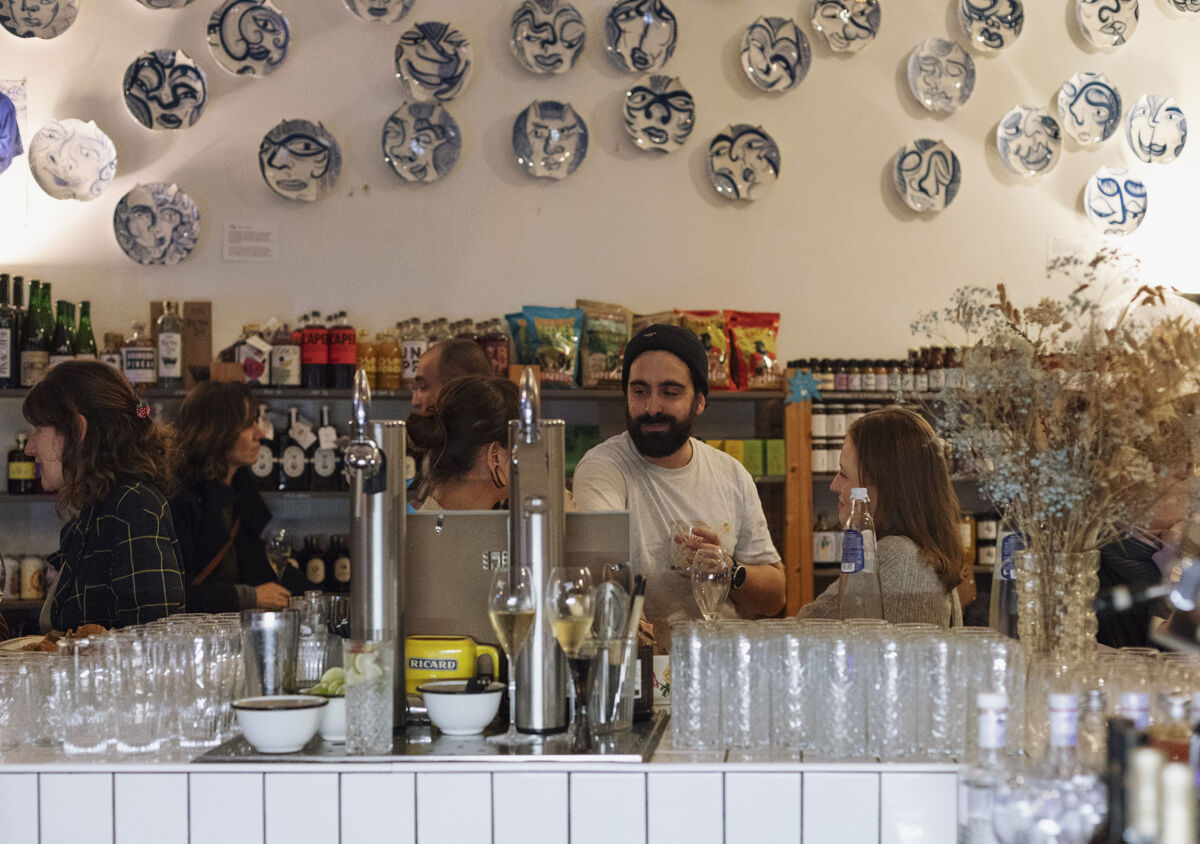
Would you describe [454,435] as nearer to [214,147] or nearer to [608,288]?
[608,288]

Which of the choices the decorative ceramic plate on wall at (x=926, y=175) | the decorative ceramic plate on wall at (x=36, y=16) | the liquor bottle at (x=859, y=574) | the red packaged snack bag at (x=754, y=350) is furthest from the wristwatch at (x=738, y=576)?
the decorative ceramic plate on wall at (x=36, y=16)

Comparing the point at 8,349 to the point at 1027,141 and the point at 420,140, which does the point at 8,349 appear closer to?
the point at 420,140

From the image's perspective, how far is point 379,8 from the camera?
5.36 m

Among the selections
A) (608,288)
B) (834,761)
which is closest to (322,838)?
(834,761)

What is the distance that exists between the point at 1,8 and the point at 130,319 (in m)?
1.41

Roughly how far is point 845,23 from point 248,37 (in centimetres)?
257

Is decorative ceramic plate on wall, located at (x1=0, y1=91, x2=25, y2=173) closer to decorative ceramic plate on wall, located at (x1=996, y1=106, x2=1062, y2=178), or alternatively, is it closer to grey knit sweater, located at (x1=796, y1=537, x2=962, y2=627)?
grey knit sweater, located at (x1=796, y1=537, x2=962, y2=627)

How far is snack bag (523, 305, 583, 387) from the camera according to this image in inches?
196

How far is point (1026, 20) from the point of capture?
5.73 metres

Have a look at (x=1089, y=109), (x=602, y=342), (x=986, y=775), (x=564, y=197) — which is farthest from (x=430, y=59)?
(x=986, y=775)

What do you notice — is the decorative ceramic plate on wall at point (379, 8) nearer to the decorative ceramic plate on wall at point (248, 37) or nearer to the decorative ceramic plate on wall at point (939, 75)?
the decorative ceramic plate on wall at point (248, 37)

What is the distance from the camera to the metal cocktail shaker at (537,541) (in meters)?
1.91

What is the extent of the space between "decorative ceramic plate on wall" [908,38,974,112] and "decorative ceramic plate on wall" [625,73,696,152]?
1.03 m

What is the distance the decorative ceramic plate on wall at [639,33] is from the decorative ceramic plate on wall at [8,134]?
8.19ft
